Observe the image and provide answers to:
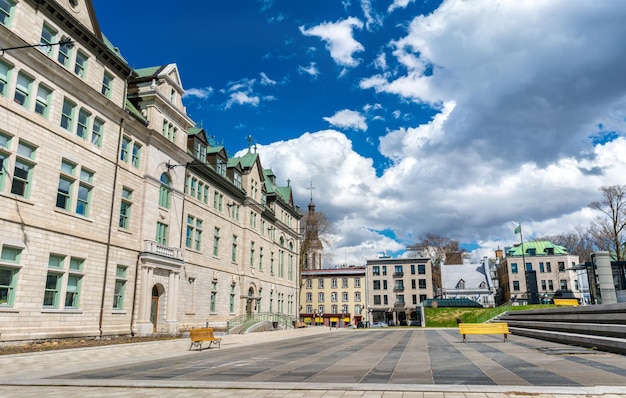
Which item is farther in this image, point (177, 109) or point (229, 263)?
point (229, 263)

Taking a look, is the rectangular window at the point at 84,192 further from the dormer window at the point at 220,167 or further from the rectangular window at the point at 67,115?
the dormer window at the point at 220,167

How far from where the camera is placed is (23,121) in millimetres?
19453

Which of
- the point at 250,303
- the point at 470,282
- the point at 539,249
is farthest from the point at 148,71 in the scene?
the point at 539,249

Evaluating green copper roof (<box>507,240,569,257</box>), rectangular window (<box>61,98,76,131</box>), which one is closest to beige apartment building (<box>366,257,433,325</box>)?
green copper roof (<box>507,240,569,257</box>)

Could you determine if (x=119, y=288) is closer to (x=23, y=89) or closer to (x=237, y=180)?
(x=23, y=89)

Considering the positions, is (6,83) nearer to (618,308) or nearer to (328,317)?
(618,308)

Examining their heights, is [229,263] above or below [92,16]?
below

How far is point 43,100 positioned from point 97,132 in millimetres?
3753

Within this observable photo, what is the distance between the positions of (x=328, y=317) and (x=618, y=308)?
242 ft

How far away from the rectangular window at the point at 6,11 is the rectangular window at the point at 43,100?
9.70 ft

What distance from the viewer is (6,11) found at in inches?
749

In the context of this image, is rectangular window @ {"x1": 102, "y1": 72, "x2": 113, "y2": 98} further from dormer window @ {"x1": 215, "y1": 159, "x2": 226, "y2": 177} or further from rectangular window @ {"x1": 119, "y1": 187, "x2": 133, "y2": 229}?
dormer window @ {"x1": 215, "y1": 159, "x2": 226, "y2": 177}

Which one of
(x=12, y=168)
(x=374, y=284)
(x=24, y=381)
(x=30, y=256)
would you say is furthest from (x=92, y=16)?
(x=374, y=284)

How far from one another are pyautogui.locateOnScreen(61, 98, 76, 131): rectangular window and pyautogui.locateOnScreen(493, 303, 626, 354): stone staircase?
2447 cm
